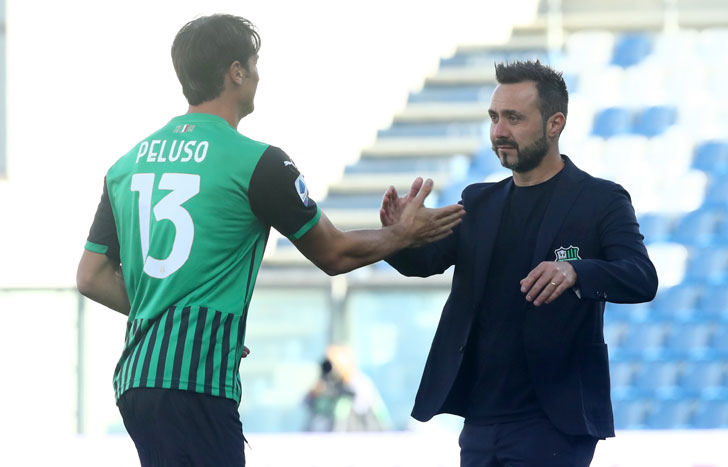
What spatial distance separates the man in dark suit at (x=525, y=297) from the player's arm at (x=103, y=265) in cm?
76

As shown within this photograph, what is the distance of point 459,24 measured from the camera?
1484cm

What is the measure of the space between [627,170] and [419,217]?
11.3m

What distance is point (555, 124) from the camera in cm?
316

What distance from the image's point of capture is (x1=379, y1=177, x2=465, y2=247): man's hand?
2988 millimetres

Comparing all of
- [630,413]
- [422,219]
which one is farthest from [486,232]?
[630,413]

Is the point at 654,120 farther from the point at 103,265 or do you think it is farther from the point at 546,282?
the point at 103,265

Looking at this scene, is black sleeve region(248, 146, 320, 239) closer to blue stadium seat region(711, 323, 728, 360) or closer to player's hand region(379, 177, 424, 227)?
player's hand region(379, 177, 424, 227)

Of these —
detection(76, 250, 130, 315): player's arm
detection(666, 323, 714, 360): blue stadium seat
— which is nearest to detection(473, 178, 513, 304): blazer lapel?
detection(76, 250, 130, 315): player's arm

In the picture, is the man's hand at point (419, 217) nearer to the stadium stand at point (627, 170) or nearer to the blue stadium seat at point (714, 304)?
the stadium stand at point (627, 170)

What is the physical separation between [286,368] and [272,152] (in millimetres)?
10528

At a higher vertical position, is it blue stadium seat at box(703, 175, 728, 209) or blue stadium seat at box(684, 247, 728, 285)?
blue stadium seat at box(703, 175, 728, 209)

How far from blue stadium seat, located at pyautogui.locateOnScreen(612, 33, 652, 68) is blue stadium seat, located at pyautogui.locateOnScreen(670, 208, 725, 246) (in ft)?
7.49

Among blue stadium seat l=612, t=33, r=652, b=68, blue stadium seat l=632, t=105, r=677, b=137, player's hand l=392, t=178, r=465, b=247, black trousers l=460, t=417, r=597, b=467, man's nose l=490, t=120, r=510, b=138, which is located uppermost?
blue stadium seat l=612, t=33, r=652, b=68

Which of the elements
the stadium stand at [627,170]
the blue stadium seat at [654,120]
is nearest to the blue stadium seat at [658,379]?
the stadium stand at [627,170]
